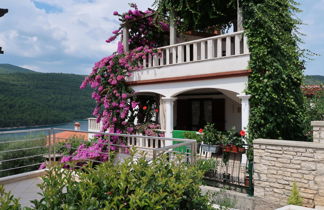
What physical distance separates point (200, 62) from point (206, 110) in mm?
4094

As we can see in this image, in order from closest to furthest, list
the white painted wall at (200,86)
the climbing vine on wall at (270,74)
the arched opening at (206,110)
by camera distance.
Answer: the climbing vine on wall at (270,74) → the white painted wall at (200,86) → the arched opening at (206,110)

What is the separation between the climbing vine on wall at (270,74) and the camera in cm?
739

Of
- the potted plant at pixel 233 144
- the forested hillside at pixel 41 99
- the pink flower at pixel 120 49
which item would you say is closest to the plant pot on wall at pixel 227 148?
the potted plant at pixel 233 144

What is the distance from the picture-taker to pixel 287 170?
6000 millimetres

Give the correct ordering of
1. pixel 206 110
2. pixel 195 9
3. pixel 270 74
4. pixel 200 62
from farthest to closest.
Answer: pixel 206 110
pixel 195 9
pixel 200 62
pixel 270 74

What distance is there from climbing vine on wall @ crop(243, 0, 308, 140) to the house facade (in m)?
0.26

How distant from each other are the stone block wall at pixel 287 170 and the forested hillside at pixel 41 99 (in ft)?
89.6

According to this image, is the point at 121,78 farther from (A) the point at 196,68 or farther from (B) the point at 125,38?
(A) the point at 196,68

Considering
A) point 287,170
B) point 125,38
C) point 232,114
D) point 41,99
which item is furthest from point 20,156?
point 41,99

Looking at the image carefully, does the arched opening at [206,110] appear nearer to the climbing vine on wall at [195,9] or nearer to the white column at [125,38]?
the climbing vine on wall at [195,9]

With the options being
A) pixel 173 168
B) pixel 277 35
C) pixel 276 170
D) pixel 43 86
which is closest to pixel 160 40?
pixel 277 35

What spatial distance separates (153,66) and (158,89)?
38.5 inches

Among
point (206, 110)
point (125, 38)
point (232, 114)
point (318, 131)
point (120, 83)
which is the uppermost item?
point (125, 38)

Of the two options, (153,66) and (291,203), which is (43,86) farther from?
(291,203)
